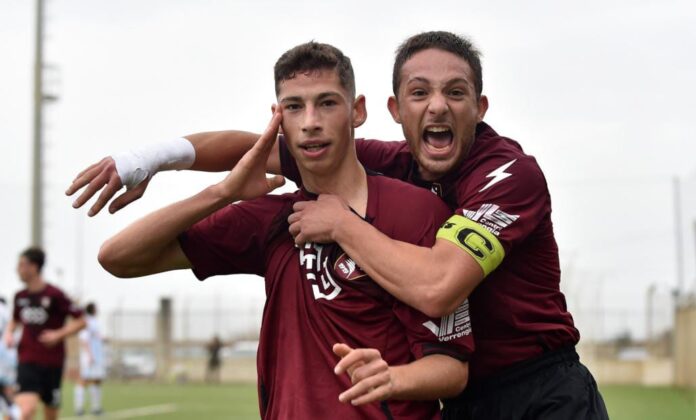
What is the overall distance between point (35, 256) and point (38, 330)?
102cm

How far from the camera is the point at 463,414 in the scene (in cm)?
446

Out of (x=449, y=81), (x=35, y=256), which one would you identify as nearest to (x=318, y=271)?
(x=449, y=81)

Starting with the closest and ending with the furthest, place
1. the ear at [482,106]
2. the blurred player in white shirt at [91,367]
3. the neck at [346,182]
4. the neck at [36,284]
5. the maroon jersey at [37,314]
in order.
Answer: the neck at [346,182], the ear at [482,106], the neck at [36,284], the maroon jersey at [37,314], the blurred player in white shirt at [91,367]

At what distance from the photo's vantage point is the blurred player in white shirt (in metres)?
22.8

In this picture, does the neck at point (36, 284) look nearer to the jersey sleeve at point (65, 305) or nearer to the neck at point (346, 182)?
the jersey sleeve at point (65, 305)

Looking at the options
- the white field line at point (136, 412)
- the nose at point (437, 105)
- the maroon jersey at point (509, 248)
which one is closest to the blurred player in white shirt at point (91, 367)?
the white field line at point (136, 412)

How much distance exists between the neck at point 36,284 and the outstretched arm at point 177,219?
1074 cm

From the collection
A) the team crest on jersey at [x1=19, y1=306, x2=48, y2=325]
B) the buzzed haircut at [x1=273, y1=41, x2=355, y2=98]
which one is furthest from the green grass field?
the buzzed haircut at [x1=273, y1=41, x2=355, y2=98]

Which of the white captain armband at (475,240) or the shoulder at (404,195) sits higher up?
the shoulder at (404,195)

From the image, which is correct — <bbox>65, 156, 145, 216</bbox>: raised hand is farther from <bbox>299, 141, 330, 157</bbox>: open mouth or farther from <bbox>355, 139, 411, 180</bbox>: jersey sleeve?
<bbox>355, 139, 411, 180</bbox>: jersey sleeve

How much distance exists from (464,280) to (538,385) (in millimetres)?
816

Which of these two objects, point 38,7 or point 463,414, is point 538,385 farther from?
point 38,7

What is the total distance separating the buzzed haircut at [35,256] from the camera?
46.2 feet

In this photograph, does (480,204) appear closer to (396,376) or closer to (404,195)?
(404,195)
